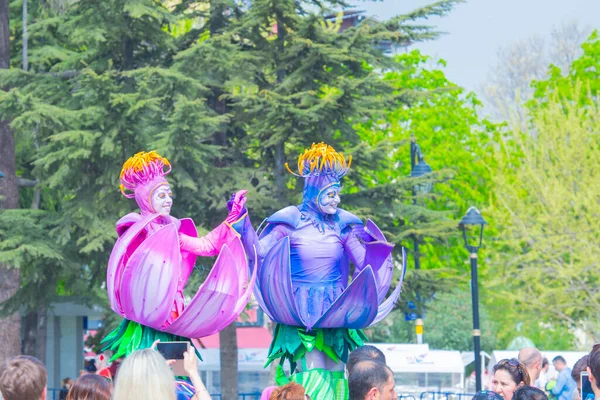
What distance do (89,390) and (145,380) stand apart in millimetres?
866

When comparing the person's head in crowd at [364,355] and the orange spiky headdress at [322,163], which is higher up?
the orange spiky headdress at [322,163]

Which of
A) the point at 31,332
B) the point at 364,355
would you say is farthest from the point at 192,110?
the point at 364,355

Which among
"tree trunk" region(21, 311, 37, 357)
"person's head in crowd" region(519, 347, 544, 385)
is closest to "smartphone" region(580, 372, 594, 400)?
"person's head in crowd" region(519, 347, 544, 385)

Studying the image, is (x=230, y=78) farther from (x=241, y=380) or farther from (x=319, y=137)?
(x=241, y=380)

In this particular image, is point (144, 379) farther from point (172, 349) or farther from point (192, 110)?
point (192, 110)

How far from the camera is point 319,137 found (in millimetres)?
16781

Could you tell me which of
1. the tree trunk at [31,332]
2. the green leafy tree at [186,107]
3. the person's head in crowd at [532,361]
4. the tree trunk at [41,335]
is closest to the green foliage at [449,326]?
the tree trunk at [31,332]

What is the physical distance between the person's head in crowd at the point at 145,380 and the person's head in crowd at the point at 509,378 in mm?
2841

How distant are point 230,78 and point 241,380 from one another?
9158 millimetres

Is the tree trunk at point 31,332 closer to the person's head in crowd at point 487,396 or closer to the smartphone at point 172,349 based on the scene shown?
the smartphone at point 172,349

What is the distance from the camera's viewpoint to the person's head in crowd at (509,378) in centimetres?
639

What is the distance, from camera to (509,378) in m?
6.39

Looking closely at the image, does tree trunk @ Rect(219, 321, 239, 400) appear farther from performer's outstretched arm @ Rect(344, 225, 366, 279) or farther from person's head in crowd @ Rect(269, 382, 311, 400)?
person's head in crowd @ Rect(269, 382, 311, 400)

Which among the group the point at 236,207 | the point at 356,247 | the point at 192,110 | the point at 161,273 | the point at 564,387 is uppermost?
the point at 192,110
